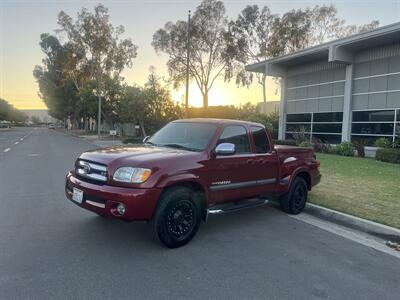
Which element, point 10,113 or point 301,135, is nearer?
point 301,135

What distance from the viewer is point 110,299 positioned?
345 cm

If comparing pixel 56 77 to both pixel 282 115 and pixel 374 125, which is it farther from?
pixel 374 125

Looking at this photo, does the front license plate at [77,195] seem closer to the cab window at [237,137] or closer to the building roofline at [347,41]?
the cab window at [237,137]

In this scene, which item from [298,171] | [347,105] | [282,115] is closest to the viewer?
[298,171]

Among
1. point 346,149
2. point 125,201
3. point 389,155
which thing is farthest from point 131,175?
point 346,149

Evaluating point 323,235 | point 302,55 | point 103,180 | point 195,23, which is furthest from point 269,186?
point 195,23

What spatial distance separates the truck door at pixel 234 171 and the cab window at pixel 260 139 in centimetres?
21

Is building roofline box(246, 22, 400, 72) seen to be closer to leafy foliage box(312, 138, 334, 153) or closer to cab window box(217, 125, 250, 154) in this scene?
leafy foliage box(312, 138, 334, 153)

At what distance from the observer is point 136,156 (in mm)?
4859

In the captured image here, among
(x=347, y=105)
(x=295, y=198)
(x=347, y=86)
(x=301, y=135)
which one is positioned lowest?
(x=295, y=198)

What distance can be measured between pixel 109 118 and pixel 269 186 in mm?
37894

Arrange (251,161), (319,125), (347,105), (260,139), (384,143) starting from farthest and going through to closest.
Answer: (319,125) → (347,105) → (384,143) → (260,139) → (251,161)

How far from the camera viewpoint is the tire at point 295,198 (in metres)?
6.91

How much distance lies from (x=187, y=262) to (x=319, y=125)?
69.5 ft
